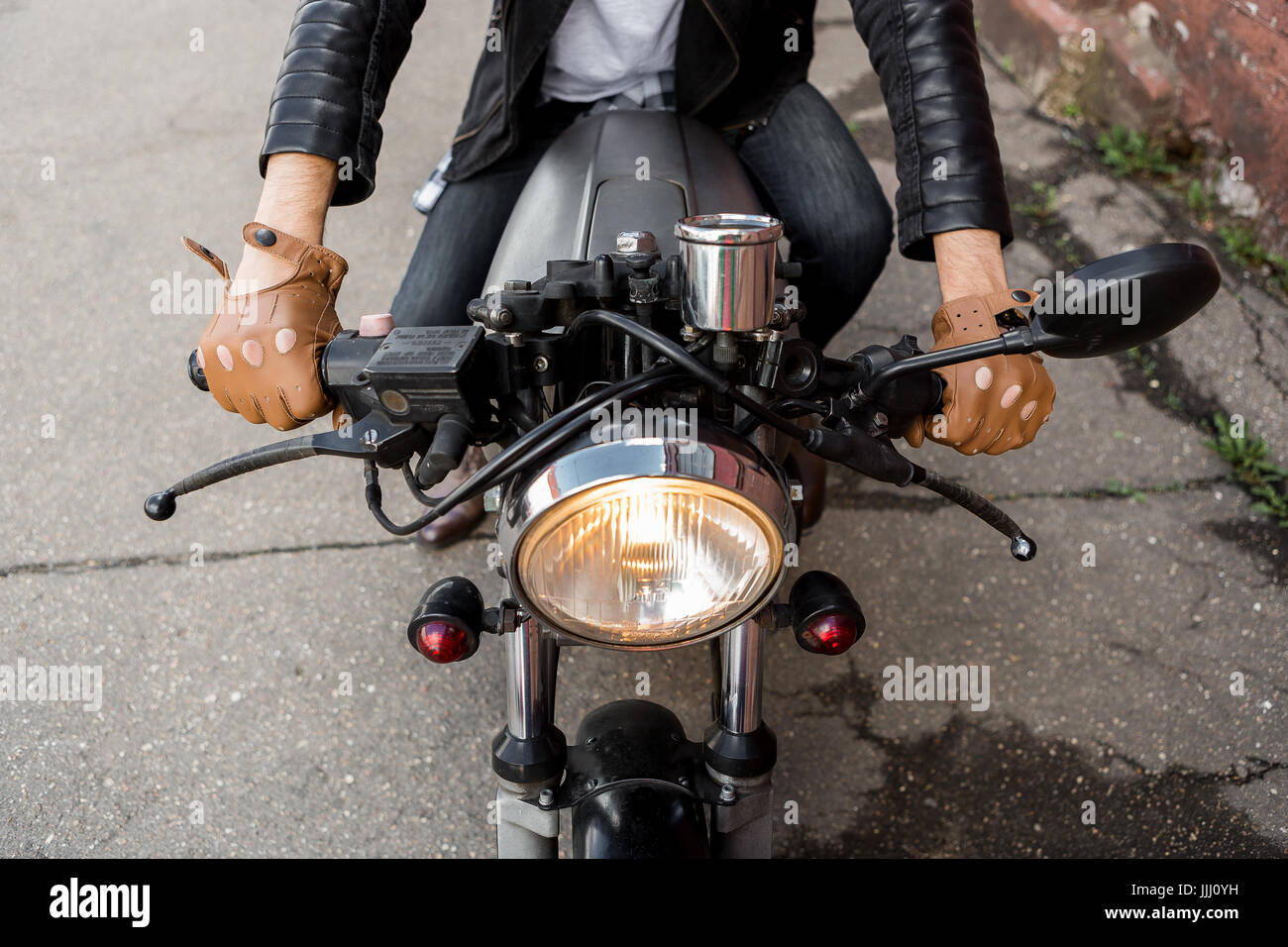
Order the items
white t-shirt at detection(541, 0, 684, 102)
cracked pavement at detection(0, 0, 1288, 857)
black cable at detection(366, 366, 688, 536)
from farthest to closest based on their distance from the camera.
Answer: cracked pavement at detection(0, 0, 1288, 857), white t-shirt at detection(541, 0, 684, 102), black cable at detection(366, 366, 688, 536)


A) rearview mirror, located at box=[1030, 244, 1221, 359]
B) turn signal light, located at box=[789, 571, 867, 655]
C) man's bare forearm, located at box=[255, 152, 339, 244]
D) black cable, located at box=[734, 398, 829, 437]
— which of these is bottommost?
turn signal light, located at box=[789, 571, 867, 655]

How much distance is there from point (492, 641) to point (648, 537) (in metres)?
1.43

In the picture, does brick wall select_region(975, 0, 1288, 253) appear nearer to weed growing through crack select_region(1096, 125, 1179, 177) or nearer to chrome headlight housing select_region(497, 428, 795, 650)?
weed growing through crack select_region(1096, 125, 1179, 177)

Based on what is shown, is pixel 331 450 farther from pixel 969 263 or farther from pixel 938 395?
pixel 969 263

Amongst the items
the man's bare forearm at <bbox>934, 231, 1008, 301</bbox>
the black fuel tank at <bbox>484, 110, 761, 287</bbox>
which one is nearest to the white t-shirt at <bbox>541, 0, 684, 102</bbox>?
the black fuel tank at <bbox>484, 110, 761, 287</bbox>

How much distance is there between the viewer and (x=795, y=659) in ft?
7.21

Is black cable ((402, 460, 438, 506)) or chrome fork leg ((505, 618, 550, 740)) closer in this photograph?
black cable ((402, 460, 438, 506))

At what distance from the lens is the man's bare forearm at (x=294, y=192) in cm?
133

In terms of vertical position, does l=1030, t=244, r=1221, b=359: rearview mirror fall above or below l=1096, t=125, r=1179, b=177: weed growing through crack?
below

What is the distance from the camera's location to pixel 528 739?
1204mm

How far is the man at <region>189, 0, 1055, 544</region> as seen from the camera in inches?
42.0

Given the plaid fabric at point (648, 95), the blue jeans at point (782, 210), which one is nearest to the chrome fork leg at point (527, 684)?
the blue jeans at point (782, 210)
